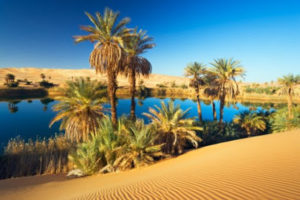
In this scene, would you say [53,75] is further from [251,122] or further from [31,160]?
[251,122]

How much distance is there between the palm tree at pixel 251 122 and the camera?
1833 cm

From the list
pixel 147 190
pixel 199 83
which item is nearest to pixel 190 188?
pixel 147 190

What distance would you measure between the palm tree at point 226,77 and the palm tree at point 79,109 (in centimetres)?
1402

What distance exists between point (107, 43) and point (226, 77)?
46.6ft

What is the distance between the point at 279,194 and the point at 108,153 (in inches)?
277

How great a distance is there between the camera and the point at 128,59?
44.8 ft

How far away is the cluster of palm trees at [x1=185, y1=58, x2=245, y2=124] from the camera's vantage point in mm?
16969

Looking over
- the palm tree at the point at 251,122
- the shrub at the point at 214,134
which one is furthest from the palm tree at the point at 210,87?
the palm tree at the point at 251,122

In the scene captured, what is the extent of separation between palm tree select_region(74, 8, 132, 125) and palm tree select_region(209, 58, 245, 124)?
12117 millimetres

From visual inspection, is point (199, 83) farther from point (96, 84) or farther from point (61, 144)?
point (61, 144)

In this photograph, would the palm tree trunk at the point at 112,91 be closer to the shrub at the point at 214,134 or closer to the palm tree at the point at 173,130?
the palm tree at the point at 173,130

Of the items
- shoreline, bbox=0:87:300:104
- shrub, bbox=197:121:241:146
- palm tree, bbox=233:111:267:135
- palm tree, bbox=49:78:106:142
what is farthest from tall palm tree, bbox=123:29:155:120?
shoreline, bbox=0:87:300:104

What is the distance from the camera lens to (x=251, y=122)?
18.4m

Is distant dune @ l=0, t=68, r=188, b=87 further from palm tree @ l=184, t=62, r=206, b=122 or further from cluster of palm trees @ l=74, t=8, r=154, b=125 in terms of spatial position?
cluster of palm trees @ l=74, t=8, r=154, b=125
